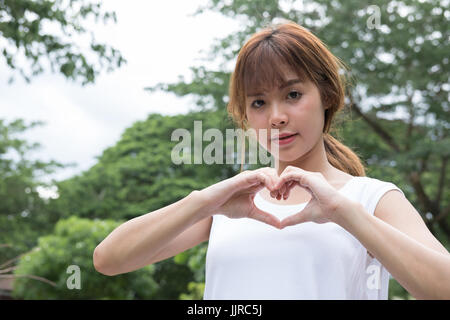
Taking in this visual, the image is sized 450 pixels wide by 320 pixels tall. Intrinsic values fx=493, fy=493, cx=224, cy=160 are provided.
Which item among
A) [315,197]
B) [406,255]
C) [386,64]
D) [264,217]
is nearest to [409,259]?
[406,255]

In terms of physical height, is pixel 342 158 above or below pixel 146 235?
above

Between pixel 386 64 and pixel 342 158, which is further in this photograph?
pixel 386 64

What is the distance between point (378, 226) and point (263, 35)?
2.23ft

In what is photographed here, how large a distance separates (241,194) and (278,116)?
0.24 m

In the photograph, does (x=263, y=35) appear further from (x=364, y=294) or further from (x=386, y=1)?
(x=386, y=1)

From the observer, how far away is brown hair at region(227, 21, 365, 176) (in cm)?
141

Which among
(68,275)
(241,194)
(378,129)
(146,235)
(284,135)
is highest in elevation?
(378,129)

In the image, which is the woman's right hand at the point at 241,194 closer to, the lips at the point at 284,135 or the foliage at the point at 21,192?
the lips at the point at 284,135

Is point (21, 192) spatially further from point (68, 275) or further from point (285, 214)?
point (285, 214)

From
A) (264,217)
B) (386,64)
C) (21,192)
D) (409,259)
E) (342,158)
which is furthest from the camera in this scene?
(21,192)

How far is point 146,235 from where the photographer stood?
1350 mm

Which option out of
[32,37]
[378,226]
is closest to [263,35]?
[378,226]

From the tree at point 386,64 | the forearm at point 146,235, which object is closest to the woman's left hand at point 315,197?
the forearm at point 146,235

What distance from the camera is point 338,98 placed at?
61.0 inches
